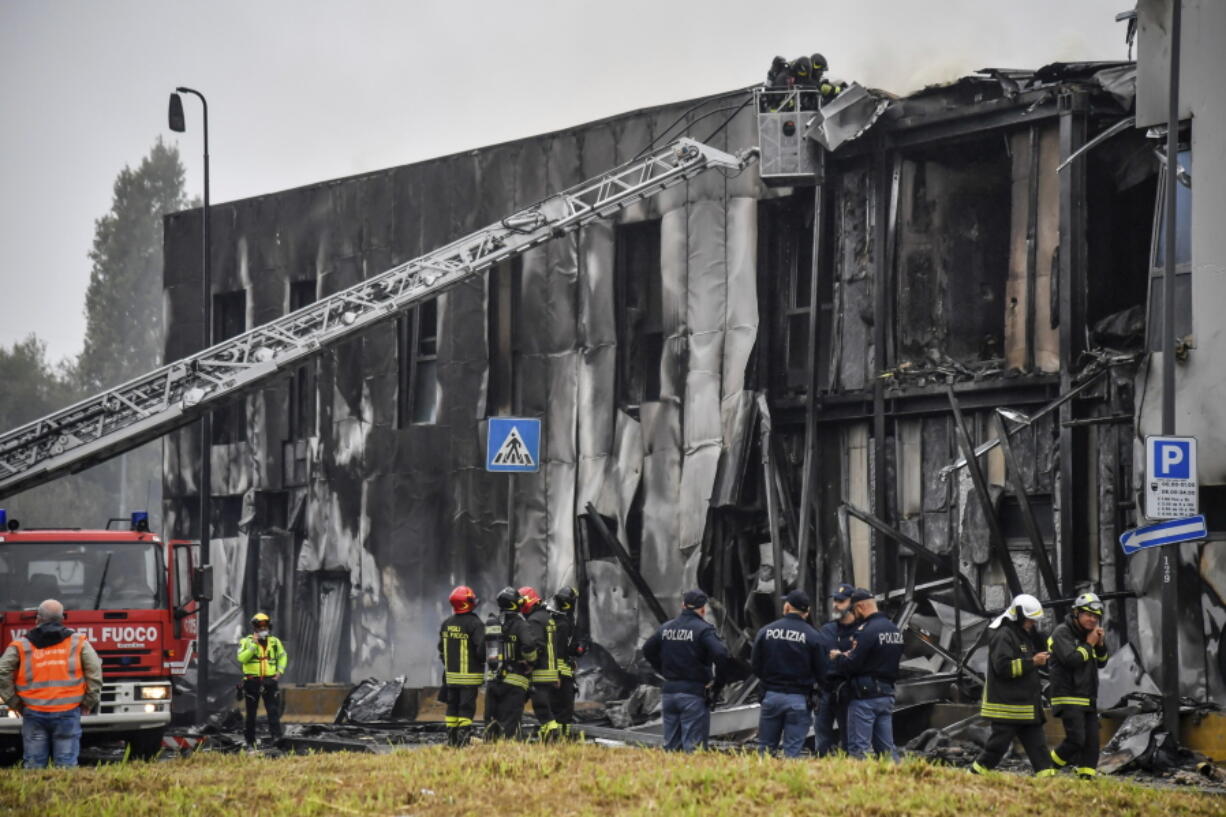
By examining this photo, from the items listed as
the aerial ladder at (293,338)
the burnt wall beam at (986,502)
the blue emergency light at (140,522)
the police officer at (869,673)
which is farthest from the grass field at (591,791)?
the aerial ladder at (293,338)

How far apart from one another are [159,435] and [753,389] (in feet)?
26.6

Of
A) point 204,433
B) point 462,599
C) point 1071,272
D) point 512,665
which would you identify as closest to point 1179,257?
point 1071,272

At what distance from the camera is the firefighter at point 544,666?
640 inches

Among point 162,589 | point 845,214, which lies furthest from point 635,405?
point 162,589

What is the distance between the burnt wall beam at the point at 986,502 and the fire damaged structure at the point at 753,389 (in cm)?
6

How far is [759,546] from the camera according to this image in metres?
23.8

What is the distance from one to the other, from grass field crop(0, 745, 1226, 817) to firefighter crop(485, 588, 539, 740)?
3569 millimetres

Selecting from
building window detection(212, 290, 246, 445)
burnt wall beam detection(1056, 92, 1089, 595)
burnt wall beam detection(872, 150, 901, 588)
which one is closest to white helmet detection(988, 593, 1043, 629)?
burnt wall beam detection(1056, 92, 1089, 595)

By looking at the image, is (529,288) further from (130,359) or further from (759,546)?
(130,359)

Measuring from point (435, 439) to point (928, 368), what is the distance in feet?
31.1

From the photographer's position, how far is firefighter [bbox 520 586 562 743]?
16.3 metres

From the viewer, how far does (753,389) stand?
78.0 ft

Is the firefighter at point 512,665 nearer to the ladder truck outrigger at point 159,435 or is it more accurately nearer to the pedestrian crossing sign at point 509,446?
the ladder truck outrigger at point 159,435

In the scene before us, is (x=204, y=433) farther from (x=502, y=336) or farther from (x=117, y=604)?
(x=117, y=604)
